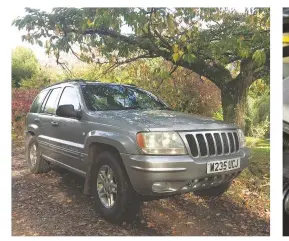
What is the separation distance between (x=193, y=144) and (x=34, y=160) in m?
1.92

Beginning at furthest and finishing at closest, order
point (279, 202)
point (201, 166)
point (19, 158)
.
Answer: point (19, 158) → point (279, 202) → point (201, 166)

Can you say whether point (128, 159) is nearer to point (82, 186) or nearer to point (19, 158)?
point (82, 186)

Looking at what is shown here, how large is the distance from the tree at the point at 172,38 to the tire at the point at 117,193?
1.17 meters

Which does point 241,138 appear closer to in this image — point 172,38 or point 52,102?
point 172,38

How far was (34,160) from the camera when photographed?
4387mm

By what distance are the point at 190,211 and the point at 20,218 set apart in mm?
1878

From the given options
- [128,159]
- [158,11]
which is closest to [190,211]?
[128,159]

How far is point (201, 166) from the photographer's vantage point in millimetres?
3549

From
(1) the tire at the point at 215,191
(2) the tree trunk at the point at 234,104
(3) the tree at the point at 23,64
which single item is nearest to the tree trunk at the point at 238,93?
(2) the tree trunk at the point at 234,104

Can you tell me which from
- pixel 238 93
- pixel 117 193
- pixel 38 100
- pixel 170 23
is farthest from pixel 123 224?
pixel 170 23

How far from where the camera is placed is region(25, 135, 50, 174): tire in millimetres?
4355

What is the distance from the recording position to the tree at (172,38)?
4184 millimetres

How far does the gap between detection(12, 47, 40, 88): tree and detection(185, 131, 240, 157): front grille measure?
1921 millimetres

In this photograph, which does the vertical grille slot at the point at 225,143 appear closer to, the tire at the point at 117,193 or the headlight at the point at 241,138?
the headlight at the point at 241,138
